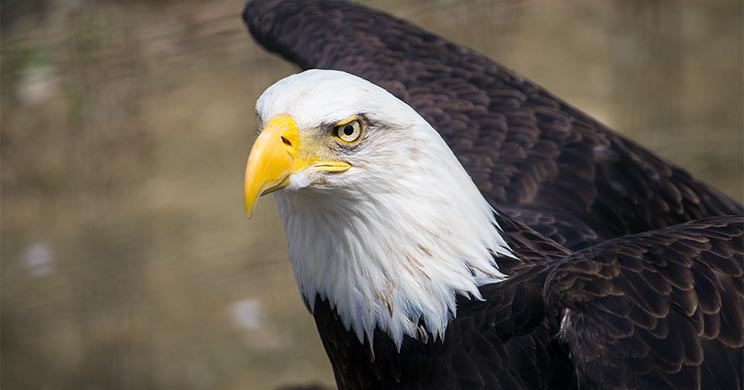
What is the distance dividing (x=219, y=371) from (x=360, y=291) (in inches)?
111

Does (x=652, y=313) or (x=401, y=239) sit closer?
(x=652, y=313)

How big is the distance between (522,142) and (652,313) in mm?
1148

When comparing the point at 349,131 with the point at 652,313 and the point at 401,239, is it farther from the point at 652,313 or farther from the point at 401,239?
the point at 652,313

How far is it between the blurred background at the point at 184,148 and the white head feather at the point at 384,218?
8.74 feet

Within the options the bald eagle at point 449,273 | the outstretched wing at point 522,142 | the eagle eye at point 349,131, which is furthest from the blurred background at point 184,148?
the eagle eye at point 349,131

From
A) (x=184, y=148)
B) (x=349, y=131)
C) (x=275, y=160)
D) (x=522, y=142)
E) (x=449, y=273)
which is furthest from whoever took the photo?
(x=184, y=148)

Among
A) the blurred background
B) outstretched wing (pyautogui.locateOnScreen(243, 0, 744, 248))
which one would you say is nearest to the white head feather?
outstretched wing (pyautogui.locateOnScreen(243, 0, 744, 248))

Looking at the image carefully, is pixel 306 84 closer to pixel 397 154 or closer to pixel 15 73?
pixel 397 154

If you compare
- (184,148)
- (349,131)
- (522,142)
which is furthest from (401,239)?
(184,148)

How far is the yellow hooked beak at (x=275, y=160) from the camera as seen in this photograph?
221cm

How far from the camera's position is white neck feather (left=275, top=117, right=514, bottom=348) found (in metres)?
2.38

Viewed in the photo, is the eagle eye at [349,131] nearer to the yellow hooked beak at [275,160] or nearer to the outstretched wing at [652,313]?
the yellow hooked beak at [275,160]

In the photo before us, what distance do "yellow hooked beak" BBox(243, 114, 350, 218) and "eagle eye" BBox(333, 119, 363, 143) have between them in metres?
0.06

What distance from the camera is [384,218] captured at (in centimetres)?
239
